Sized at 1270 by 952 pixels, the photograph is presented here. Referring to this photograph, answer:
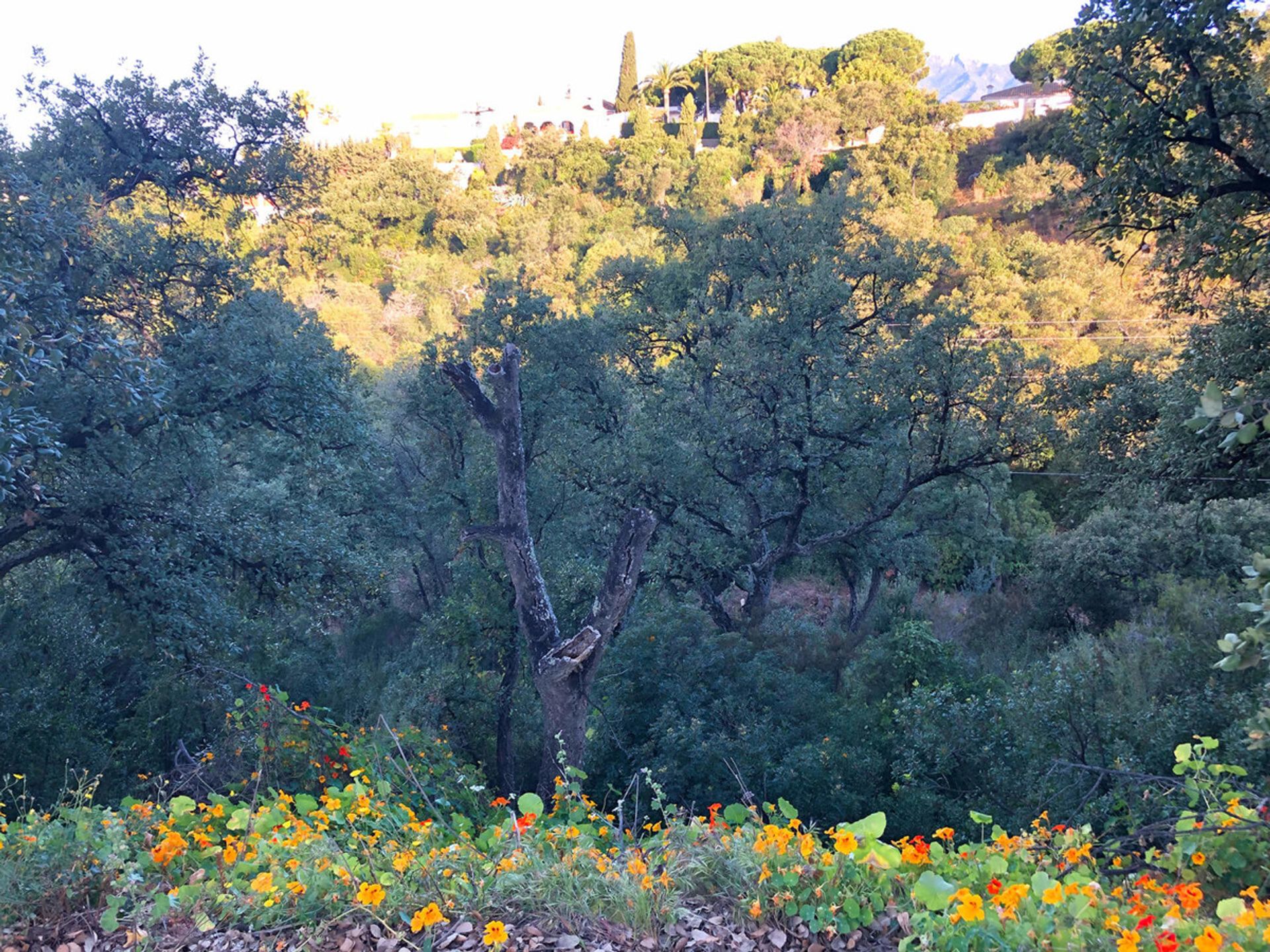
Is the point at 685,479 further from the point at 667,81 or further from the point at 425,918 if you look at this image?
the point at 667,81

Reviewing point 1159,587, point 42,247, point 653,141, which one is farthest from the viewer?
point 653,141

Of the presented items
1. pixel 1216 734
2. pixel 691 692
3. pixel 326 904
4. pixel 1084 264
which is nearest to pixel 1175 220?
pixel 1216 734

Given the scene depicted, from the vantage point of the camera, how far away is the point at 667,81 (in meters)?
64.8

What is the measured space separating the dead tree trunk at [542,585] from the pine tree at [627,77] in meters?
65.2

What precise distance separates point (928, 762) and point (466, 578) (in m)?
5.33

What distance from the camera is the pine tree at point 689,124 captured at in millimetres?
53375

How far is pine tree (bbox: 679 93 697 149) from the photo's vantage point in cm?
5338

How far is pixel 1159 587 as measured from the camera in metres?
12.4

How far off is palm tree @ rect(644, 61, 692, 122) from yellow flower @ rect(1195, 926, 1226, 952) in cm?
6736

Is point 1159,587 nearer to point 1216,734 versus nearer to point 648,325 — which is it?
point 1216,734

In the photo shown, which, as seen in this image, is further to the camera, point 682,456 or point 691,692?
point 682,456

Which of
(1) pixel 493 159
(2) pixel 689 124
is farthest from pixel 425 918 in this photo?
(1) pixel 493 159

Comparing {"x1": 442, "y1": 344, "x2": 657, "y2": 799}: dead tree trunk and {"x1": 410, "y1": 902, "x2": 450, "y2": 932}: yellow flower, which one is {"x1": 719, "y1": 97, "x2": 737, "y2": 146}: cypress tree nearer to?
{"x1": 442, "y1": 344, "x2": 657, "y2": 799}: dead tree trunk

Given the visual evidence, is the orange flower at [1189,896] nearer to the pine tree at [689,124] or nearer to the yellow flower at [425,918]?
the yellow flower at [425,918]
